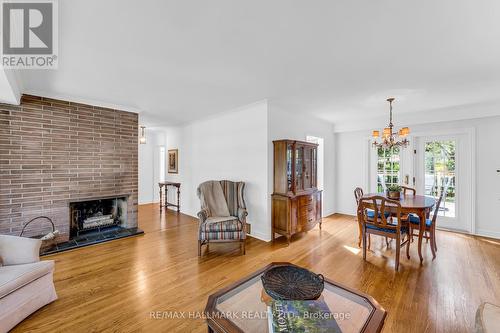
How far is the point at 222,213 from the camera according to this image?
3613mm

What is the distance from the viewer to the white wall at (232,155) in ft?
12.2

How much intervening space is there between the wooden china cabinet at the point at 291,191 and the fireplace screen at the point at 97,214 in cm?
290

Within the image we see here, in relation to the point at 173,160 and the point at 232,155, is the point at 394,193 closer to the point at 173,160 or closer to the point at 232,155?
the point at 232,155

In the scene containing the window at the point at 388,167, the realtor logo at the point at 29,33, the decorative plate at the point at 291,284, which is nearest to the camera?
the decorative plate at the point at 291,284

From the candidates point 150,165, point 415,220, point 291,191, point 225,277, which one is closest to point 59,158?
point 225,277

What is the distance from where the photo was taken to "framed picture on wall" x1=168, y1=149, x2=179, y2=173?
19.2ft

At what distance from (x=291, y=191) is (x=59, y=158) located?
3.73m

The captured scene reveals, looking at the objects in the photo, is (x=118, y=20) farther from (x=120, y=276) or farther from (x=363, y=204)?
(x=363, y=204)

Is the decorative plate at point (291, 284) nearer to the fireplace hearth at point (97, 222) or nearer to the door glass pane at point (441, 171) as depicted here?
the fireplace hearth at point (97, 222)

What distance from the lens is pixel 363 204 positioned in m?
2.98

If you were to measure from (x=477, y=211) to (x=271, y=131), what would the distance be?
4044mm

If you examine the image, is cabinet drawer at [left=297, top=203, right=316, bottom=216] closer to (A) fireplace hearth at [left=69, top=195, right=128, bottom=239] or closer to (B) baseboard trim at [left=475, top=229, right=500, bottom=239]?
(B) baseboard trim at [left=475, top=229, right=500, bottom=239]

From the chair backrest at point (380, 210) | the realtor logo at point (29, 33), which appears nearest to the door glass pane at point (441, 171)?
the chair backrest at point (380, 210)

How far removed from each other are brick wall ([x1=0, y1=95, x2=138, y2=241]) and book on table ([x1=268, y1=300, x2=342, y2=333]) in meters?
3.71
